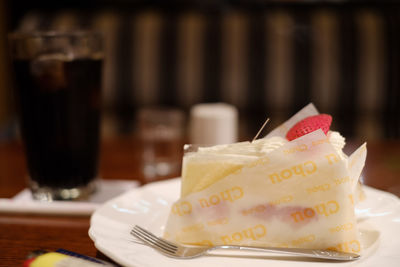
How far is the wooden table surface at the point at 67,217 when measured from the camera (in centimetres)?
73

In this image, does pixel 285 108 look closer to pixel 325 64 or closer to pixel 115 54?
pixel 325 64

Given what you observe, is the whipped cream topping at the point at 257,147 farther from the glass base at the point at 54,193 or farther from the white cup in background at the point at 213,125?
the white cup in background at the point at 213,125

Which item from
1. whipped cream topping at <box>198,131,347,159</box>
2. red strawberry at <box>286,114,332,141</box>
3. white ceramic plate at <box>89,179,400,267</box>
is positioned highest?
red strawberry at <box>286,114,332,141</box>

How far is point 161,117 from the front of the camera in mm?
1407

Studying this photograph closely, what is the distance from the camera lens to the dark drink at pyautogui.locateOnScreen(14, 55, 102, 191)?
942 mm

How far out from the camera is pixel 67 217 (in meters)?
0.86

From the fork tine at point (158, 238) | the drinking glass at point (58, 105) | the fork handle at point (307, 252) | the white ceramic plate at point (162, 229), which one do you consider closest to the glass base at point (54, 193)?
the drinking glass at point (58, 105)

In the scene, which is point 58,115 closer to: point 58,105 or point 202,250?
point 58,105

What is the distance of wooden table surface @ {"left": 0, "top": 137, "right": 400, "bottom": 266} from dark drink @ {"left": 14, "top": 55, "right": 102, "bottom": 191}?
0.42 ft

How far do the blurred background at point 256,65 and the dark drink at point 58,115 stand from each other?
1.49m

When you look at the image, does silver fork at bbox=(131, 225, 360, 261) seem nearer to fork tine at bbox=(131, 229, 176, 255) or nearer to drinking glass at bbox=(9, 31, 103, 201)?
fork tine at bbox=(131, 229, 176, 255)

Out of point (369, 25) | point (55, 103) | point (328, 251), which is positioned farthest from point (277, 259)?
point (369, 25)

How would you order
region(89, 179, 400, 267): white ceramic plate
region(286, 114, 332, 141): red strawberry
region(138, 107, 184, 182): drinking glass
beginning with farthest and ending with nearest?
region(138, 107, 184, 182): drinking glass, region(286, 114, 332, 141): red strawberry, region(89, 179, 400, 267): white ceramic plate

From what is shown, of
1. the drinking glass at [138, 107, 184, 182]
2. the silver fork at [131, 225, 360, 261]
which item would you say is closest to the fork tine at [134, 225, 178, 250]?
the silver fork at [131, 225, 360, 261]
